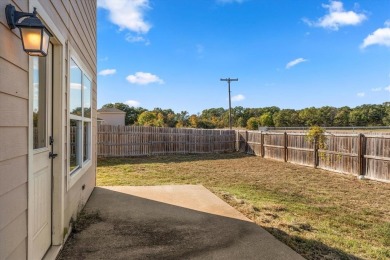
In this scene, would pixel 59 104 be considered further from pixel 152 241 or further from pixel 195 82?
pixel 195 82

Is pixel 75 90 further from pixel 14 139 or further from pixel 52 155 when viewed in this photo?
pixel 14 139

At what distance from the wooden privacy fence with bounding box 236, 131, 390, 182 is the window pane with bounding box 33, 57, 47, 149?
8687 millimetres

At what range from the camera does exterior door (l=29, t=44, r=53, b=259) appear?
235 centimetres

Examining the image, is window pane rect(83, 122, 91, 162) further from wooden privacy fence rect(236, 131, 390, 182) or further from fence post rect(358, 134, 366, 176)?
fence post rect(358, 134, 366, 176)

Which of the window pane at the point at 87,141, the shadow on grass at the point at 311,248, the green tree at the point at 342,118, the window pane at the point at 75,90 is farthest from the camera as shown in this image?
the green tree at the point at 342,118

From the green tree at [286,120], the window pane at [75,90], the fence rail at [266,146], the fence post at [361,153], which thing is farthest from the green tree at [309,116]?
the window pane at [75,90]

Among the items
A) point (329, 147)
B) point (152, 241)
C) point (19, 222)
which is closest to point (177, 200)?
point (152, 241)

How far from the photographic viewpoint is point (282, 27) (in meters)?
15.2

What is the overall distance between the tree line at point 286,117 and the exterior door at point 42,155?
123ft

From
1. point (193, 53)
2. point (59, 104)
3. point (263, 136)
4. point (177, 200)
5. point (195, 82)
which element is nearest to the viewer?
point (59, 104)

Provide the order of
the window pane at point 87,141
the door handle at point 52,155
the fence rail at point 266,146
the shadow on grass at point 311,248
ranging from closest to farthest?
the door handle at point 52,155 → the shadow on grass at point 311,248 → the window pane at point 87,141 → the fence rail at point 266,146

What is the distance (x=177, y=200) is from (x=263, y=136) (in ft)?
34.6

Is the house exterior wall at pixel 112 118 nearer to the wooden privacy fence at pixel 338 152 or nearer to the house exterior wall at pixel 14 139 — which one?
the wooden privacy fence at pixel 338 152

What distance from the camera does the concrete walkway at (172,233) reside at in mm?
2971
